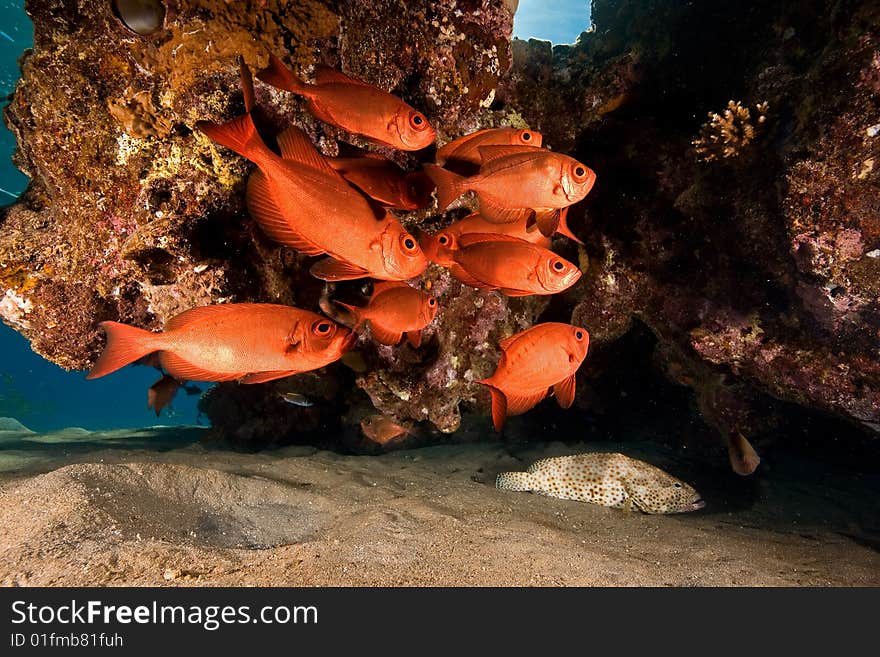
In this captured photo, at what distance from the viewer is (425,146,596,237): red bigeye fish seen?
275 cm

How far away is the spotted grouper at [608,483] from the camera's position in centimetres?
502

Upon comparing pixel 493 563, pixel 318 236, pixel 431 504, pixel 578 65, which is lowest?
pixel 493 563

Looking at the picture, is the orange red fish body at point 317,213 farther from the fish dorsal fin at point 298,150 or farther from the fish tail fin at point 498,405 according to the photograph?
the fish tail fin at point 498,405

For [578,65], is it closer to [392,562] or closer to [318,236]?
[318,236]

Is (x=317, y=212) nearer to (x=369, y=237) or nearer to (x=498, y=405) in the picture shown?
(x=369, y=237)

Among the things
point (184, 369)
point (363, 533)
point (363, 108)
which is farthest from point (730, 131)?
point (184, 369)

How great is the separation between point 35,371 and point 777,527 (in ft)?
404

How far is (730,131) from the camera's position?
3.96 meters

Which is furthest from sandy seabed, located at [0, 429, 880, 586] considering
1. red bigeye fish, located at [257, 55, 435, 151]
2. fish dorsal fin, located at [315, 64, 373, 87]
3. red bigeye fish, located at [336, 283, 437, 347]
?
fish dorsal fin, located at [315, 64, 373, 87]

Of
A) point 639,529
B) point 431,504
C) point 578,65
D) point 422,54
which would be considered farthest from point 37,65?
point 639,529

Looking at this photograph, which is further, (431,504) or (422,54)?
(431,504)

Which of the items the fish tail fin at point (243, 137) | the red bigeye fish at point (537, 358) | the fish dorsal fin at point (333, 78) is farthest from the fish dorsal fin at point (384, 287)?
the fish dorsal fin at point (333, 78)

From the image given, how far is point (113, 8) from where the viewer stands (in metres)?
3.68

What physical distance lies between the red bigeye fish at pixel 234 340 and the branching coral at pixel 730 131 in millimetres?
3888
